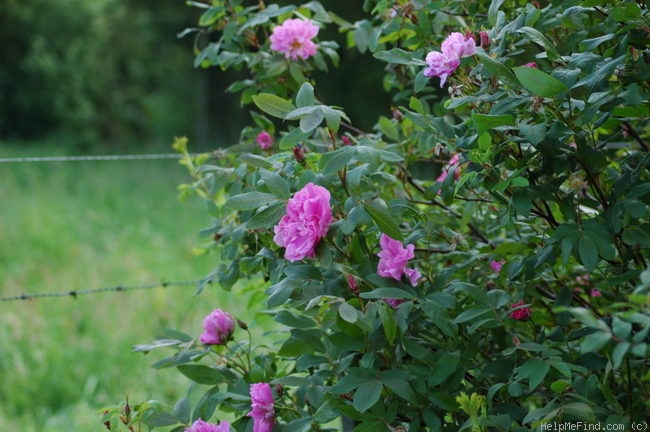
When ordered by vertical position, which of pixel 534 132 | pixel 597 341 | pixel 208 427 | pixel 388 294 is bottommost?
pixel 208 427

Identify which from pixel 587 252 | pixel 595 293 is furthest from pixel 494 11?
pixel 595 293

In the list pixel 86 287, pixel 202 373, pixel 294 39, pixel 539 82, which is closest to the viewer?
pixel 539 82

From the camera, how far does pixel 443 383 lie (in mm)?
1257

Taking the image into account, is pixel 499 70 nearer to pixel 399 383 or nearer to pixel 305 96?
pixel 305 96

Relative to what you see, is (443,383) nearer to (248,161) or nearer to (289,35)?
(248,161)

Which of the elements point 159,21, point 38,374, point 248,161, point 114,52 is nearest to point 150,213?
point 38,374

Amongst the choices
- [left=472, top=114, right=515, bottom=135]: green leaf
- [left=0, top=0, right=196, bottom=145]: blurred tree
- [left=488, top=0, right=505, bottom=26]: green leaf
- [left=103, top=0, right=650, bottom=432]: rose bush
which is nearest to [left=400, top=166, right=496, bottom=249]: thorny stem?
[left=103, top=0, right=650, bottom=432]: rose bush

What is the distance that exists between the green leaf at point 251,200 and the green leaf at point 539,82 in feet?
1.31

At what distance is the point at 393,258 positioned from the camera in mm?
1252

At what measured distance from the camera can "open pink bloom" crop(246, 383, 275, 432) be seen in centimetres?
129

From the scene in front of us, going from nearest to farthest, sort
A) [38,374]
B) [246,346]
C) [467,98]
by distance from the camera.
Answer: [467,98]
[246,346]
[38,374]

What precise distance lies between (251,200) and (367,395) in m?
0.32

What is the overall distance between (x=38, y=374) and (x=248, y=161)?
2.71 metres

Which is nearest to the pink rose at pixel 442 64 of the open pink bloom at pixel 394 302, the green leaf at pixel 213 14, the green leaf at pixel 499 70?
the green leaf at pixel 499 70
